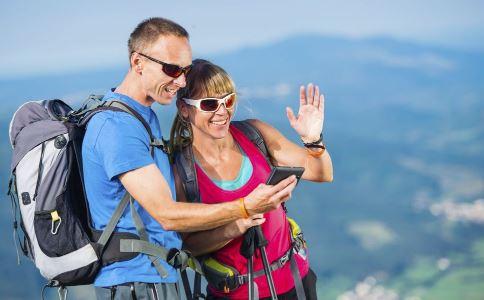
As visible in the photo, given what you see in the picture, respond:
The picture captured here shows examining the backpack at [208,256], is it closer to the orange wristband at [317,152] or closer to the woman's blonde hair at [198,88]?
the woman's blonde hair at [198,88]

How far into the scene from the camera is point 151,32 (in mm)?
2627

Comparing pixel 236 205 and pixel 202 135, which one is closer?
pixel 236 205

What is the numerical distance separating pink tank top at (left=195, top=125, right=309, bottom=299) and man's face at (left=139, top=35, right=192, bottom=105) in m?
0.38

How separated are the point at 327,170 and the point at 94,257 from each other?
1.00 m

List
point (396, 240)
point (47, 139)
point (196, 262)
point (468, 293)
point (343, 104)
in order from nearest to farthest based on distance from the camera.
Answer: point (47, 139)
point (196, 262)
point (468, 293)
point (396, 240)
point (343, 104)

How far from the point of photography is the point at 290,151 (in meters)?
3.06

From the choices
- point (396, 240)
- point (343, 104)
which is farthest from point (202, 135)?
point (343, 104)

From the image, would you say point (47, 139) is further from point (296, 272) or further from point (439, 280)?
point (439, 280)

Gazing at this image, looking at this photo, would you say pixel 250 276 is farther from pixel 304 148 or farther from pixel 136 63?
pixel 136 63

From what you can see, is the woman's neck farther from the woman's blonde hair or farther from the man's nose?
the man's nose

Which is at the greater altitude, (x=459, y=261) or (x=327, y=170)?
(x=327, y=170)

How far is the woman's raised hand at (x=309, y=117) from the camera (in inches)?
120

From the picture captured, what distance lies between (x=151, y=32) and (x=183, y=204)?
0.59 meters

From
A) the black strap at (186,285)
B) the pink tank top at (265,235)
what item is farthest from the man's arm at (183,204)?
the black strap at (186,285)
